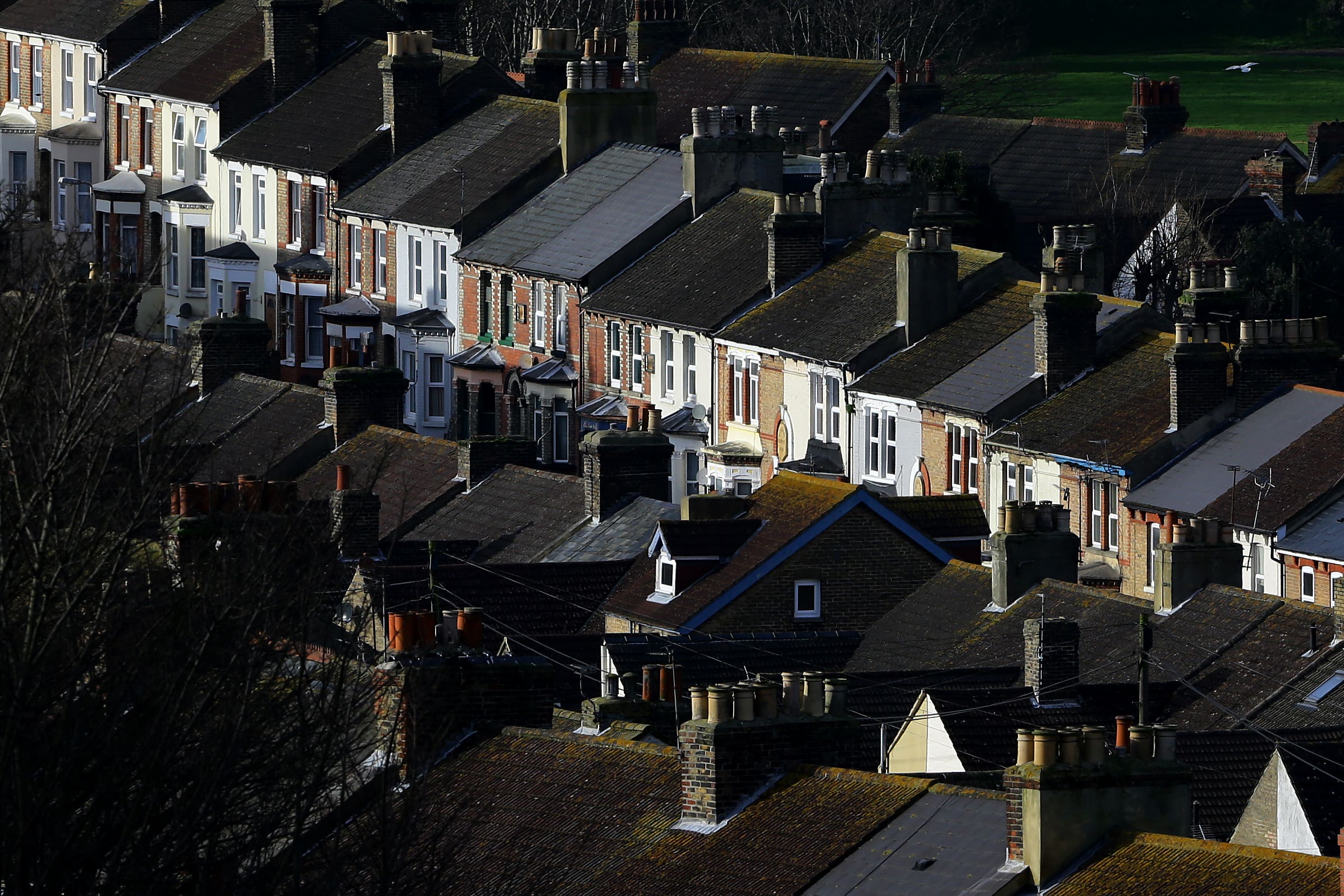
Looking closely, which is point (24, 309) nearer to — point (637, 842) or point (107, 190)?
point (637, 842)

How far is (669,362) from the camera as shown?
291ft

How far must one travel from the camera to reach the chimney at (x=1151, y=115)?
111 m

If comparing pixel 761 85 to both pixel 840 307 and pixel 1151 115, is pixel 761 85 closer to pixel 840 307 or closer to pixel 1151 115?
pixel 1151 115

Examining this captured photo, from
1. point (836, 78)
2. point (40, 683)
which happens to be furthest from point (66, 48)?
point (40, 683)

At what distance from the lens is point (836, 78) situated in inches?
4574

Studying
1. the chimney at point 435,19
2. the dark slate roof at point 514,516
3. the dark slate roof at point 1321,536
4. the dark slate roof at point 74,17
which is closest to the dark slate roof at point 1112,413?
the dark slate roof at point 1321,536

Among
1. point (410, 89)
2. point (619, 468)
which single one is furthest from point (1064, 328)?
point (410, 89)

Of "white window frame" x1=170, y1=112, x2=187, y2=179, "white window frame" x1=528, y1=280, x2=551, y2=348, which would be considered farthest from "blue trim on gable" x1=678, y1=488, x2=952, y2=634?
"white window frame" x1=170, y1=112, x2=187, y2=179

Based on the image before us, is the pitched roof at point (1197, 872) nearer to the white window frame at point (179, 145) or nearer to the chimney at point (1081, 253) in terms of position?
the chimney at point (1081, 253)

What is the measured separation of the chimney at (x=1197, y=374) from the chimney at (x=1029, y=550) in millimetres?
12827

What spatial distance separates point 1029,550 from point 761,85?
5992 centimetres

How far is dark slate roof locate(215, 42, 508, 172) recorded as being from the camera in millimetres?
104312

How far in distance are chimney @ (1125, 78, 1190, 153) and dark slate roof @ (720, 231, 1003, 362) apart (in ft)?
81.0

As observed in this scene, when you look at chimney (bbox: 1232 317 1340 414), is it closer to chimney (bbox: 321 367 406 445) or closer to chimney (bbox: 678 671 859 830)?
chimney (bbox: 321 367 406 445)
